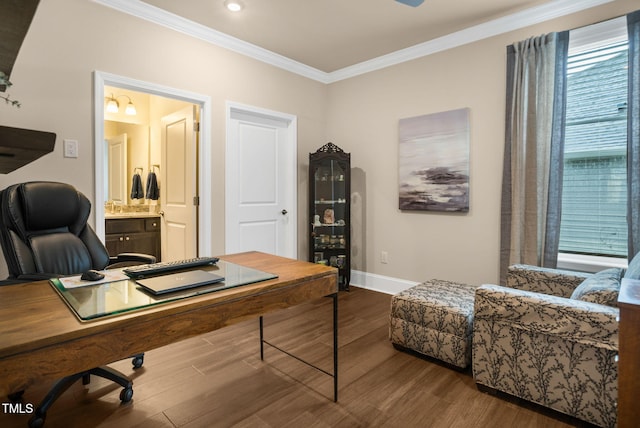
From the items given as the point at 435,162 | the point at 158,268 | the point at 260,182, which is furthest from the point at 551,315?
the point at 260,182

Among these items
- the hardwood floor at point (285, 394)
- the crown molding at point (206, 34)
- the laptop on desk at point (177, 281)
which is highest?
the crown molding at point (206, 34)

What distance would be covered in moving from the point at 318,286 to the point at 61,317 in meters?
1.02

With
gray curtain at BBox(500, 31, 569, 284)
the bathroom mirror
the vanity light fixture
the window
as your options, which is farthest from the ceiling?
the bathroom mirror

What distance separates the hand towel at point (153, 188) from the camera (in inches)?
177

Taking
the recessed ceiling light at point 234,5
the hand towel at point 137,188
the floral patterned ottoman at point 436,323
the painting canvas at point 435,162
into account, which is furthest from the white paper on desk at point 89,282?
the hand towel at point 137,188

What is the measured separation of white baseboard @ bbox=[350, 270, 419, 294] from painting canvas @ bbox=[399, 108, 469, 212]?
0.85m

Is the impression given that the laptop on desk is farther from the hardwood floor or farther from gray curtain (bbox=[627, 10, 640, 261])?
gray curtain (bbox=[627, 10, 640, 261])

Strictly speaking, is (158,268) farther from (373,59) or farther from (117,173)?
(117,173)

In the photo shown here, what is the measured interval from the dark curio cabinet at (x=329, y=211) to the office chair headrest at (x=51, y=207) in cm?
241

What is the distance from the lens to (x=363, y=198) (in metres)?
4.23

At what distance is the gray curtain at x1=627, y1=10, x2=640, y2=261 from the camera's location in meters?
2.41

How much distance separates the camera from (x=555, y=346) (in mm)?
1727

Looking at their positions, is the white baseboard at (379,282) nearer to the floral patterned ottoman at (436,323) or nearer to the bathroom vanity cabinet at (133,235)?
the floral patterned ottoman at (436,323)

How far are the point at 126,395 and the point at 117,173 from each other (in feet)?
12.7
